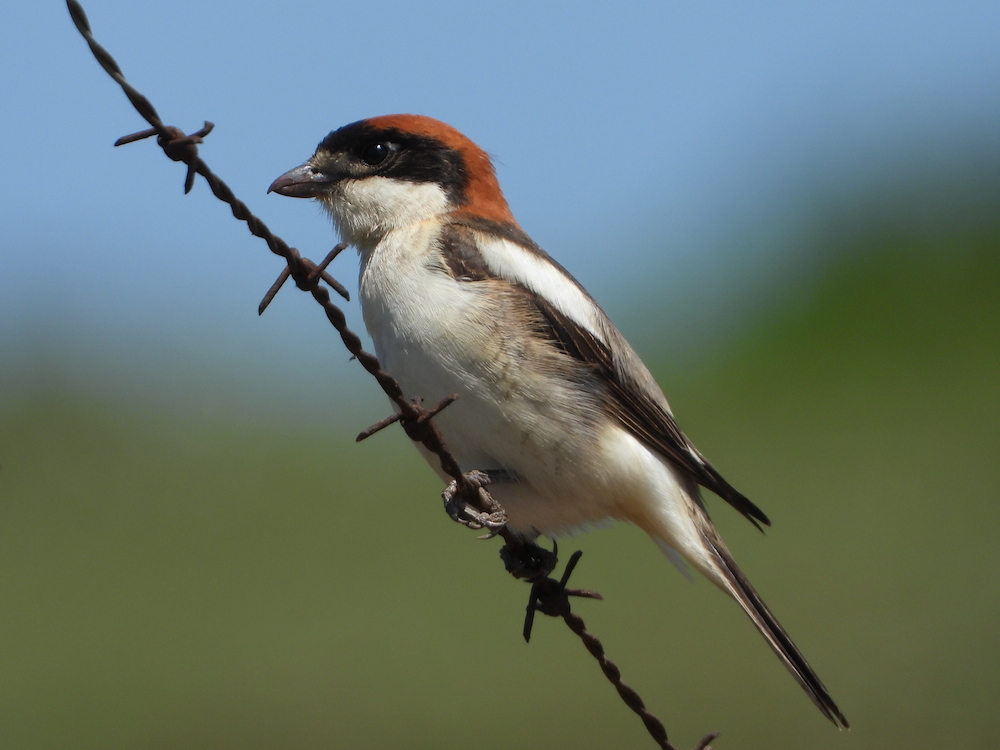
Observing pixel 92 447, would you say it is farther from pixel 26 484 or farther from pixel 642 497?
pixel 642 497

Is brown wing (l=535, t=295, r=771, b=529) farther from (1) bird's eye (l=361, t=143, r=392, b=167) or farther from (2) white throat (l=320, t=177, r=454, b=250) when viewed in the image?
(1) bird's eye (l=361, t=143, r=392, b=167)

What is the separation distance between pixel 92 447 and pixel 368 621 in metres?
5.11

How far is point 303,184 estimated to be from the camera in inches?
179

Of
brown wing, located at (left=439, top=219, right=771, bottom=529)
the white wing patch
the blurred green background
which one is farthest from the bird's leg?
the blurred green background

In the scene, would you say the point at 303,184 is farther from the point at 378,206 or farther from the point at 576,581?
the point at 576,581

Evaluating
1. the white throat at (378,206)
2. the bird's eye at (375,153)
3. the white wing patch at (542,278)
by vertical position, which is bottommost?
the white wing patch at (542,278)

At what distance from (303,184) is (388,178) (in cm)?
36

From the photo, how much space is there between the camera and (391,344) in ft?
12.4

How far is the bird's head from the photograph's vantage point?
4.43 meters

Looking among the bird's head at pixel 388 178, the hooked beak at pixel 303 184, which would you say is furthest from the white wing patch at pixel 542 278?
the hooked beak at pixel 303 184

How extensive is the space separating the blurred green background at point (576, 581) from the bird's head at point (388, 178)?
560 centimetres

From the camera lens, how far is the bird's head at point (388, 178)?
4426mm

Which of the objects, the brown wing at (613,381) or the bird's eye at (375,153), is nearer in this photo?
the brown wing at (613,381)

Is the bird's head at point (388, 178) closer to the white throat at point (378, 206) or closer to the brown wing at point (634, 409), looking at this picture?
the white throat at point (378, 206)
